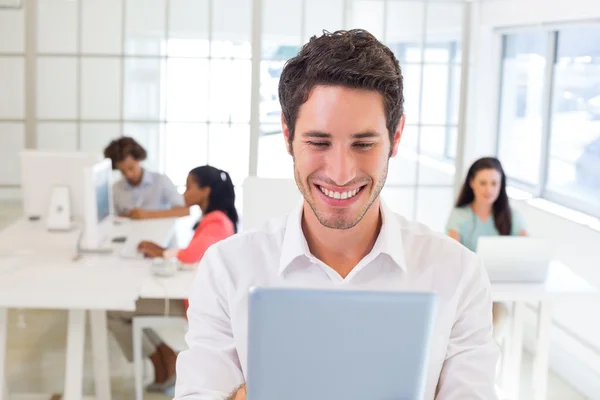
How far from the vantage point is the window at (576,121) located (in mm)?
4867

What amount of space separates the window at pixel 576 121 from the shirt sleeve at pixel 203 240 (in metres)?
2.09

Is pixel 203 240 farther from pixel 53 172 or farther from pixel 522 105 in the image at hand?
pixel 522 105

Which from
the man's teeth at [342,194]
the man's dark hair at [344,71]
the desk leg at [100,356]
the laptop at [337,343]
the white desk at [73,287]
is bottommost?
the desk leg at [100,356]

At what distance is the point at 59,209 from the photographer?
15.8ft

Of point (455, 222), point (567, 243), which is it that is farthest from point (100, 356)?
point (567, 243)

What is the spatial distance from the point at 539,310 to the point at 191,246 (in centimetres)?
156

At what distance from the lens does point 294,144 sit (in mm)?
1371

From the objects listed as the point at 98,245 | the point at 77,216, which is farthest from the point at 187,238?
the point at 98,245

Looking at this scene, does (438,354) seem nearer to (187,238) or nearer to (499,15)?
(499,15)

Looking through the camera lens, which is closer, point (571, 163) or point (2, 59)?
point (571, 163)

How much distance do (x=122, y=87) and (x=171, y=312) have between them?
7.63ft

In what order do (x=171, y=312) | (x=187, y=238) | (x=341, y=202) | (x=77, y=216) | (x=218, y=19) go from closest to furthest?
(x=341, y=202)
(x=171, y=312)
(x=77, y=216)
(x=218, y=19)
(x=187, y=238)

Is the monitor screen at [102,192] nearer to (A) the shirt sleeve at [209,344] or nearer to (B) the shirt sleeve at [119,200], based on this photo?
(B) the shirt sleeve at [119,200]

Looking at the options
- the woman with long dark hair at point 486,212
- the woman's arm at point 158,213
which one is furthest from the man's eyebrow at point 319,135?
the woman's arm at point 158,213
